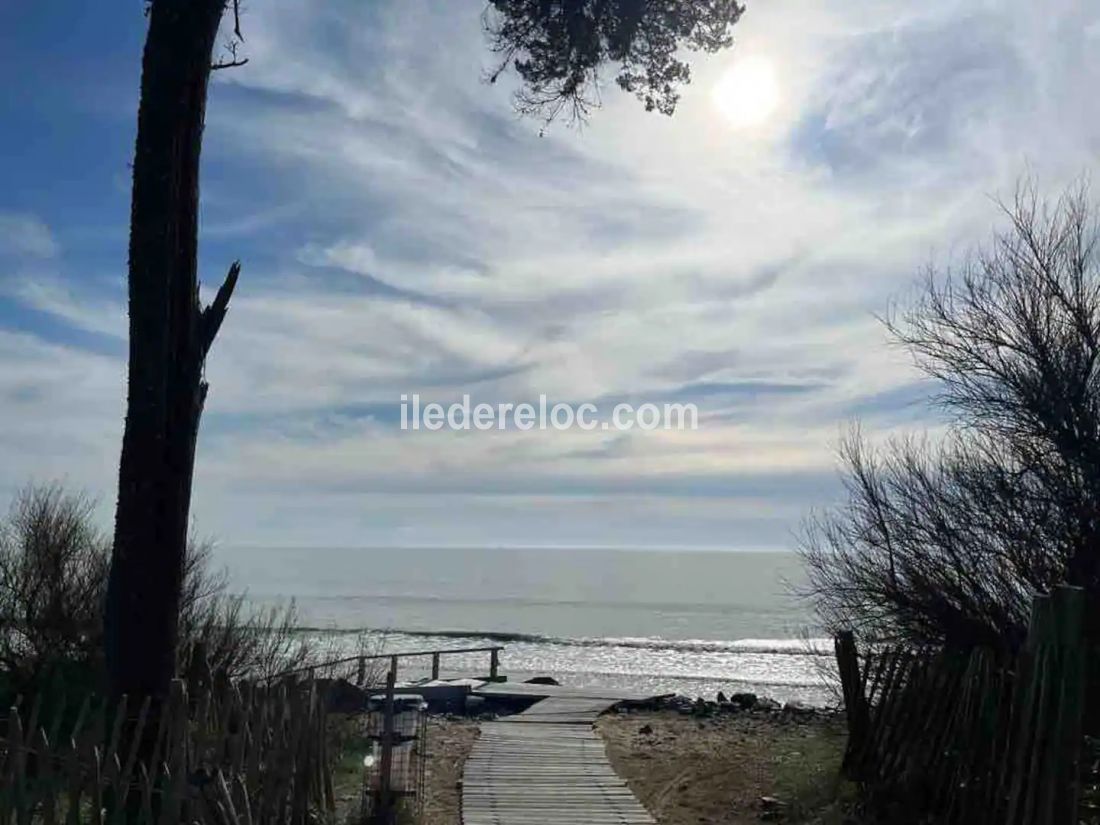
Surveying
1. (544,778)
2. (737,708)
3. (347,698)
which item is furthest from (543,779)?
(737,708)

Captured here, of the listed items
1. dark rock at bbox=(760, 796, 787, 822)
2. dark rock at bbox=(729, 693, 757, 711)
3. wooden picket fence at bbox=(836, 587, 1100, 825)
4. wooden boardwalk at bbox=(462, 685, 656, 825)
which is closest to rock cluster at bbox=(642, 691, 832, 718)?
dark rock at bbox=(729, 693, 757, 711)

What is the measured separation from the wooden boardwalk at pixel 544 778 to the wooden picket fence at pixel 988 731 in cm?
196

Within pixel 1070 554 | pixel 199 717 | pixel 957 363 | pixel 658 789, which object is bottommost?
pixel 658 789

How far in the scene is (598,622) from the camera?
5816 cm

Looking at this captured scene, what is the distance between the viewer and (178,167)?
320 inches

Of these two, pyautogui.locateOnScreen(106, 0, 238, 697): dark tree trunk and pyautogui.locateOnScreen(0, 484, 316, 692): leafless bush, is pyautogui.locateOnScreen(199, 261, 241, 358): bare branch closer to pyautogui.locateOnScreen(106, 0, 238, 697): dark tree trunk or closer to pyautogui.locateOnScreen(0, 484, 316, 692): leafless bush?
pyautogui.locateOnScreen(106, 0, 238, 697): dark tree trunk

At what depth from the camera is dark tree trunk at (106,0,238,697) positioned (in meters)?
7.85

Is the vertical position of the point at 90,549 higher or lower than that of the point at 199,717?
higher

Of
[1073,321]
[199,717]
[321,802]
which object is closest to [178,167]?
[199,717]

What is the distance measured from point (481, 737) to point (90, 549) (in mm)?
5600

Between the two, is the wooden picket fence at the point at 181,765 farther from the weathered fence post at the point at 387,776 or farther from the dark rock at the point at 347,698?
the dark rock at the point at 347,698

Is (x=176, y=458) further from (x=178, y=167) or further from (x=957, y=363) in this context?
(x=957, y=363)

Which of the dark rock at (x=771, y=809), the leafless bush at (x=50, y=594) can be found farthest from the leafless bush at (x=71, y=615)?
the dark rock at (x=771, y=809)

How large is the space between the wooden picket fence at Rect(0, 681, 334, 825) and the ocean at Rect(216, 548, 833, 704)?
7607mm
